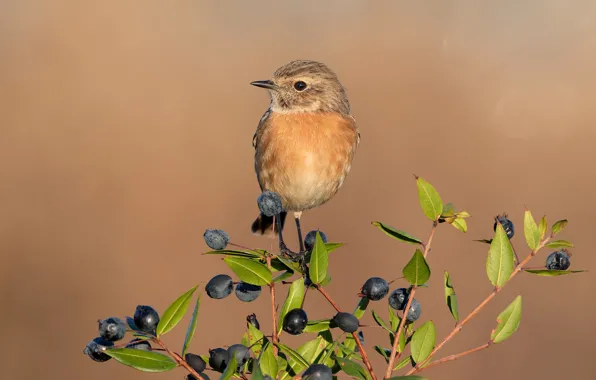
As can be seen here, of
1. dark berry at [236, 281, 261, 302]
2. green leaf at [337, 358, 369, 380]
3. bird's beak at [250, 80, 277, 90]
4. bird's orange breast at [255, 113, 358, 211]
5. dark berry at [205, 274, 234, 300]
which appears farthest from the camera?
bird's beak at [250, 80, 277, 90]

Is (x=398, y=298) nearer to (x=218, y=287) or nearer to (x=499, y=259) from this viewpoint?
(x=499, y=259)

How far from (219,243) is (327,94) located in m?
2.56

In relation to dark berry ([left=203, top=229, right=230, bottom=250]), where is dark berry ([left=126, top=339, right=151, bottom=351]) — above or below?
below

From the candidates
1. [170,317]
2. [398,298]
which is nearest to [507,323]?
[398,298]

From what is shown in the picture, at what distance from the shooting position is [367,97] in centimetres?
958

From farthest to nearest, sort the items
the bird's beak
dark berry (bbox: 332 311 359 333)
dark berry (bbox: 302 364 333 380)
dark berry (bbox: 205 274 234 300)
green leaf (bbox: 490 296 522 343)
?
the bird's beak
dark berry (bbox: 205 274 234 300)
green leaf (bbox: 490 296 522 343)
dark berry (bbox: 332 311 359 333)
dark berry (bbox: 302 364 333 380)

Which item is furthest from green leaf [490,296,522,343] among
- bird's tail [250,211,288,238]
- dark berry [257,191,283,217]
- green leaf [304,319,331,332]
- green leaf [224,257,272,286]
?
bird's tail [250,211,288,238]

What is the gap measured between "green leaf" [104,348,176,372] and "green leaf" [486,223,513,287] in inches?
41.9

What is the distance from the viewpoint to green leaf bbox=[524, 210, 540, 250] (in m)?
2.43

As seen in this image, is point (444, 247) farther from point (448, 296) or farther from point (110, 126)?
point (448, 296)

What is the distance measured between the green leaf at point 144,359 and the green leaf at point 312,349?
1.67 ft

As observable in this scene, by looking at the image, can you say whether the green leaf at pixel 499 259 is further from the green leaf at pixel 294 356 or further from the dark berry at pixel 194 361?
the dark berry at pixel 194 361

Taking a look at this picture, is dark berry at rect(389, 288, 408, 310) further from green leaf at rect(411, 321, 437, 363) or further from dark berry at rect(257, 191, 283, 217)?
dark berry at rect(257, 191, 283, 217)

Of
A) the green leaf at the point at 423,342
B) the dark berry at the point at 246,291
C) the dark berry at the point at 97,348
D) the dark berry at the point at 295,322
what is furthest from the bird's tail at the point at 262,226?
the dark berry at the point at 97,348
